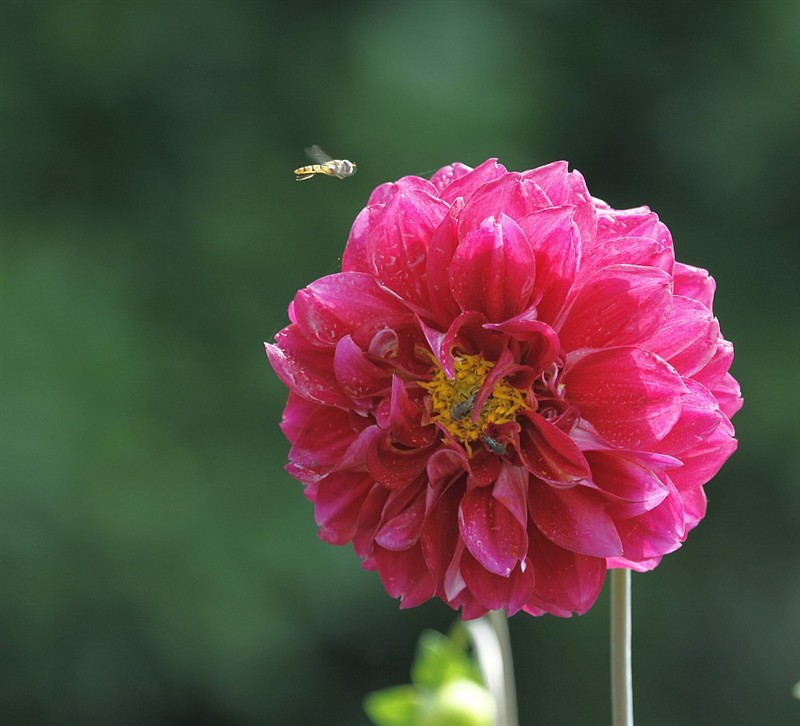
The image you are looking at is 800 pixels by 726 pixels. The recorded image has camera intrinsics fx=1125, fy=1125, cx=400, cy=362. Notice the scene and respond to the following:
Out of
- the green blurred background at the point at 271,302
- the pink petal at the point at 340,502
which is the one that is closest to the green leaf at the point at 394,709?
the pink petal at the point at 340,502

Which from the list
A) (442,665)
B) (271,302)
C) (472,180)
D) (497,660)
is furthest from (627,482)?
(271,302)

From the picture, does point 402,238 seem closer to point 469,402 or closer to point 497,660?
point 469,402

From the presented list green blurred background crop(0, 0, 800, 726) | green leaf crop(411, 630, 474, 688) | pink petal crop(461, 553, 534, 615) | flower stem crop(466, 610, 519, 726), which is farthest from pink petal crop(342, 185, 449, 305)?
green blurred background crop(0, 0, 800, 726)

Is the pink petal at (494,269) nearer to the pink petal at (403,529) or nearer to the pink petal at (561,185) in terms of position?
the pink petal at (561,185)

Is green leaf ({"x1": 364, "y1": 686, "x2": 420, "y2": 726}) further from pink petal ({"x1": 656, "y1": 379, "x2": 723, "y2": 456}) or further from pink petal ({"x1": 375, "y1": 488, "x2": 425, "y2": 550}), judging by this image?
pink petal ({"x1": 656, "y1": 379, "x2": 723, "y2": 456})

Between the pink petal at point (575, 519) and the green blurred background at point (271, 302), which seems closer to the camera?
the pink petal at point (575, 519)

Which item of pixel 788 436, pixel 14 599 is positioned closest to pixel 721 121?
pixel 788 436

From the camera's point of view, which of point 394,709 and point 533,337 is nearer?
point 533,337
